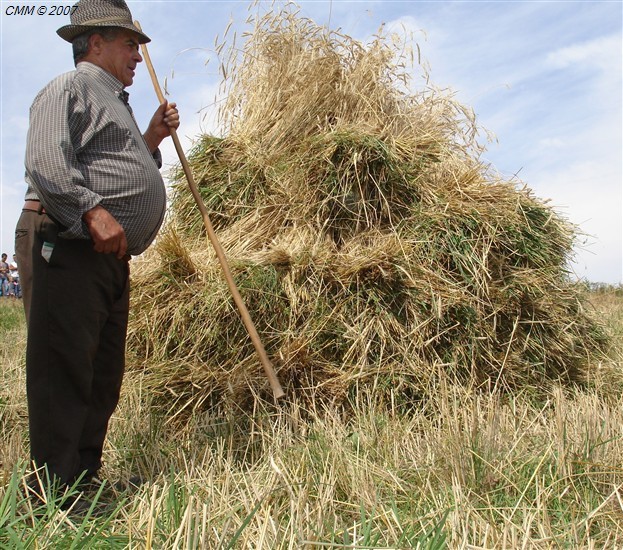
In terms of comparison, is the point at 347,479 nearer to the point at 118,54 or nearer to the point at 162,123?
the point at 162,123

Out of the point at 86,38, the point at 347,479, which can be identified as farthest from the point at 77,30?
the point at 347,479

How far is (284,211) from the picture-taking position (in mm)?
3801

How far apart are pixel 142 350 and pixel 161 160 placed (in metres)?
1.12

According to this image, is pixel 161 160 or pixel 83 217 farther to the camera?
pixel 161 160

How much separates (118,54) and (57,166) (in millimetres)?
697

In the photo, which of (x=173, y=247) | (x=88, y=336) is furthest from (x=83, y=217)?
(x=173, y=247)

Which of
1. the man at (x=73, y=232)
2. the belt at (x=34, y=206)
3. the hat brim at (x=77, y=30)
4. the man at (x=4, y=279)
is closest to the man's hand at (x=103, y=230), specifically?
the man at (x=73, y=232)

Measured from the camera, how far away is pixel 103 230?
2.43 meters

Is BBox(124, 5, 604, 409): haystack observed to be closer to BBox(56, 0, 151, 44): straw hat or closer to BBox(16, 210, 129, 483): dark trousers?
BBox(16, 210, 129, 483): dark trousers

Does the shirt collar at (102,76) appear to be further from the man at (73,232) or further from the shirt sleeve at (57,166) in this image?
the shirt sleeve at (57,166)

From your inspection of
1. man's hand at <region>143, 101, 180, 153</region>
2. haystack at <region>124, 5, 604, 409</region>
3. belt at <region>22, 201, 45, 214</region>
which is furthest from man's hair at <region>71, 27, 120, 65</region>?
haystack at <region>124, 5, 604, 409</region>

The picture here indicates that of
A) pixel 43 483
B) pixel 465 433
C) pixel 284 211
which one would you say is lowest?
pixel 43 483

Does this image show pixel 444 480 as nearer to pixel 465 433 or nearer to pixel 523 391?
pixel 465 433

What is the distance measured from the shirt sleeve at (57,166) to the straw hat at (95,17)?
41 centimetres
